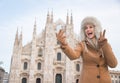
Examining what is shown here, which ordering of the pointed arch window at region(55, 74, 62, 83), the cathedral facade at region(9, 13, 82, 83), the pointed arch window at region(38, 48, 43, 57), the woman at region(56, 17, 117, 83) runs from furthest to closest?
1. the pointed arch window at region(38, 48, 43, 57)
2. the pointed arch window at region(55, 74, 62, 83)
3. the cathedral facade at region(9, 13, 82, 83)
4. the woman at region(56, 17, 117, 83)

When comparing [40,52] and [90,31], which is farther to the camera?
[40,52]

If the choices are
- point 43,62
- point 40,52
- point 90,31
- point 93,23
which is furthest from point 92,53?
point 40,52

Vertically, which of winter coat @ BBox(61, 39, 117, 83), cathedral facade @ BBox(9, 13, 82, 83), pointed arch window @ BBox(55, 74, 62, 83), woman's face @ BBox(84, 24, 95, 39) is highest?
cathedral facade @ BBox(9, 13, 82, 83)

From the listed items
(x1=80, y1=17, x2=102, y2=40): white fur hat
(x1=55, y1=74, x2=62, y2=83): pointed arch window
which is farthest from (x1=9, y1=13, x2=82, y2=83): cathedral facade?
(x1=80, y1=17, x2=102, y2=40): white fur hat

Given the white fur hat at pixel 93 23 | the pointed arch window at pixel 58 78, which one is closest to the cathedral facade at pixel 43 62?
the pointed arch window at pixel 58 78

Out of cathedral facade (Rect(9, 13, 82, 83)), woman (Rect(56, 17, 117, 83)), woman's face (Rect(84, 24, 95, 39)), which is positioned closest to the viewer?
woman (Rect(56, 17, 117, 83))

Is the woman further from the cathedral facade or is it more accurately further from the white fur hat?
the cathedral facade

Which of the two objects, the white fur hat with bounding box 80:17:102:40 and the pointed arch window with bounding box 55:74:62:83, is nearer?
the white fur hat with bounding box 80:17:102:40

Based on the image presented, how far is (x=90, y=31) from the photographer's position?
2.78m

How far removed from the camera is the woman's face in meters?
2.76

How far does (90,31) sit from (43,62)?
24.1 m

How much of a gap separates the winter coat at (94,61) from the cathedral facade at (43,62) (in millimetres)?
23532

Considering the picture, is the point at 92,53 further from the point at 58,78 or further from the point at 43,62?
the point at 58,78

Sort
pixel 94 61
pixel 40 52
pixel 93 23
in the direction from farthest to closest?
pixel 40 52, pixel 93 23, pixel 94 61
